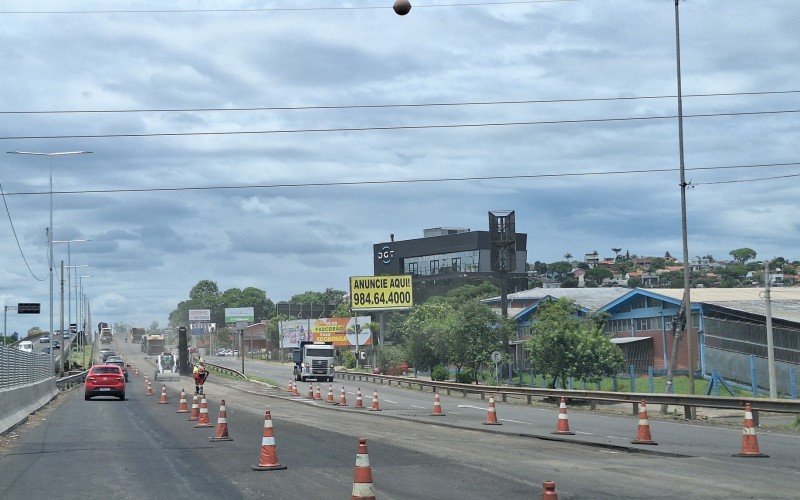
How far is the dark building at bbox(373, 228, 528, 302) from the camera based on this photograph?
12875 centimetres

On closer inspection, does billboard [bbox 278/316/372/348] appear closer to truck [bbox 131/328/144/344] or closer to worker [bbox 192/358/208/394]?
truck [bbox 131/328/144/344]

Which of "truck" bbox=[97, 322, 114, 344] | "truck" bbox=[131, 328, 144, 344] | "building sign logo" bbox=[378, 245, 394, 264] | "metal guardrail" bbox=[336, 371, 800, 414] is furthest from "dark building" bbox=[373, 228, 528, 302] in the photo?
"metal guardrail" bbox=[336, 371, 800, 414]

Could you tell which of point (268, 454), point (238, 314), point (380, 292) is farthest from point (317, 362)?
point (238, 314)

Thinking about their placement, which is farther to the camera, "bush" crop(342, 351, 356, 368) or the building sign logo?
the building sign logo

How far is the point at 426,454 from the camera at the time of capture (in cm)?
1811

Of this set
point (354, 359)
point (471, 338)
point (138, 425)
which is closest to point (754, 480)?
point (138, 425)

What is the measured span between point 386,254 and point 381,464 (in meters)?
123

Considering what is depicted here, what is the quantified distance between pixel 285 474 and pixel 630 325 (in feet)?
180

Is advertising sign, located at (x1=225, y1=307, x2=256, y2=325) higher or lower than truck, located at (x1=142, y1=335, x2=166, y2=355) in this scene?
higher

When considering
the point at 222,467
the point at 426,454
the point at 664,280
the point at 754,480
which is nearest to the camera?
the point at 754,480

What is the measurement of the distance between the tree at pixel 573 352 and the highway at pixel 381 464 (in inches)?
789

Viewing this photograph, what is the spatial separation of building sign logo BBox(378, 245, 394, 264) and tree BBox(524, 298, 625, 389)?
90397 millimetres

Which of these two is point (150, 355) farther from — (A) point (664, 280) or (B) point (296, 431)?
(B) point (296, 431)

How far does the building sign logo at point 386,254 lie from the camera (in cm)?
13912
